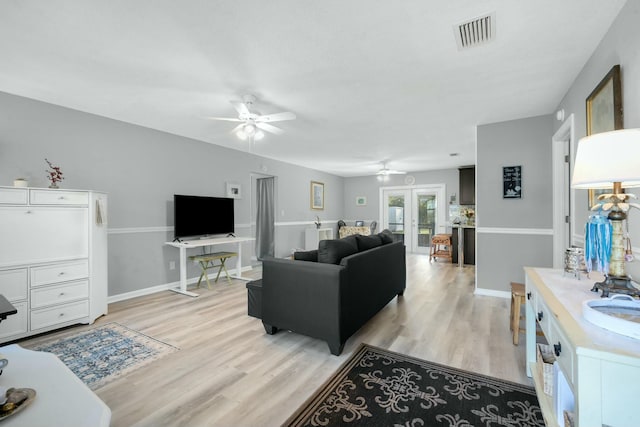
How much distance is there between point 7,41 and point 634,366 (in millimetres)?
3772

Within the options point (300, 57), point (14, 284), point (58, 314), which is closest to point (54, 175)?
point (14, 284)

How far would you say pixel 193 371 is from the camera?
2.09 m

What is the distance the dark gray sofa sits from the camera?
2283 mm

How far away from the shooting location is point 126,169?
381cm

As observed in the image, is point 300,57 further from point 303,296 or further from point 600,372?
point 600,372

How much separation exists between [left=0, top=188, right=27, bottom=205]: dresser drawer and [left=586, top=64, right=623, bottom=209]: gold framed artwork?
4.70 meters

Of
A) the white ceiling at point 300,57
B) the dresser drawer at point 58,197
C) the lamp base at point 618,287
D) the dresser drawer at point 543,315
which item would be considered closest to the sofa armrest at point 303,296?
the dresser drawer at point 543,315

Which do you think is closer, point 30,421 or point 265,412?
point 30,421

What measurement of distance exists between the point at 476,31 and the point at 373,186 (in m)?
6.96

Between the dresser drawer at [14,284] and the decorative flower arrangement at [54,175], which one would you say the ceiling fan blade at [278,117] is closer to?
the decorative flower arrangement at [54,175]

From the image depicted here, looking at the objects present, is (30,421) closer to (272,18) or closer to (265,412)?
(265,412)

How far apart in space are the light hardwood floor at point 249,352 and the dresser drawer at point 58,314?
0.14 m

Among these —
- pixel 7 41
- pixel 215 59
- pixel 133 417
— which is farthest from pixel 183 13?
pixel 133 417

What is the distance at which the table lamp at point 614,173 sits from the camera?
43.9 inches
